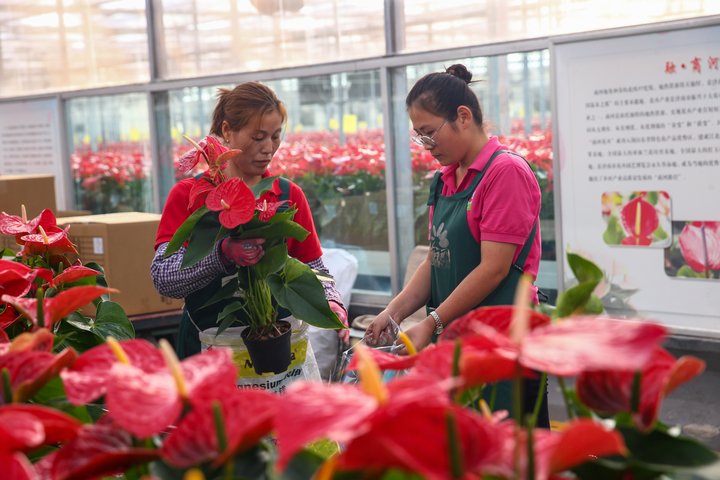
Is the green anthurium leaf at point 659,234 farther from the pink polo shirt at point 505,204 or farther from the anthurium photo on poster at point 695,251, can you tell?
the pink polo shirt at point 505,204

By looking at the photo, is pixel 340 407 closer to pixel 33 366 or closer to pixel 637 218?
pixel 33 366

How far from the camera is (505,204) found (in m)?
1.49

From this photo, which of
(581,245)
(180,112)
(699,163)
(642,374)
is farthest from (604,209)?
(180,112)

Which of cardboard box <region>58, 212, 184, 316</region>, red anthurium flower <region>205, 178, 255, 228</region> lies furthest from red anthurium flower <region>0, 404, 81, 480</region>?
cardboard box <region>58, 212, 184, 316</region>

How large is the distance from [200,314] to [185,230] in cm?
43

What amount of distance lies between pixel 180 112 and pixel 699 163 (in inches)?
117

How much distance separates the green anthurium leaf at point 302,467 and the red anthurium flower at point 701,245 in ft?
8.01

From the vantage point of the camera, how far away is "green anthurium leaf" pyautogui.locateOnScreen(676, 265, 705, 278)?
8.14 ft

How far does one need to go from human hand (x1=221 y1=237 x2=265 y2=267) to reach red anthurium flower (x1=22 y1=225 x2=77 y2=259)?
0.94 ft

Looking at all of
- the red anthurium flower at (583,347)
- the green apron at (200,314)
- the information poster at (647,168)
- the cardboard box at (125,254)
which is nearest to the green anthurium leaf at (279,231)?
the green apron at (200,314)

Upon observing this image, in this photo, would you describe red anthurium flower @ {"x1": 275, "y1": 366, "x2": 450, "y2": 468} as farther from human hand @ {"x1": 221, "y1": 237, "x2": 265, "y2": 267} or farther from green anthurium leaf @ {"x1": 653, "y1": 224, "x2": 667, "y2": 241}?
green anthurium leaf @ {"x1": 653, "y1": 224, "x2": 667, "y2": 241}

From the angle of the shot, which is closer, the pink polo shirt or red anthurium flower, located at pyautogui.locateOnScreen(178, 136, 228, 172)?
red anthurium flower, located at pyautogui.locateOnScreen(178, 136, 228, 172)

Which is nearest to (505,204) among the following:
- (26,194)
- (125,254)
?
(125,254)

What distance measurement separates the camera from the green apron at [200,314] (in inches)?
59.8
